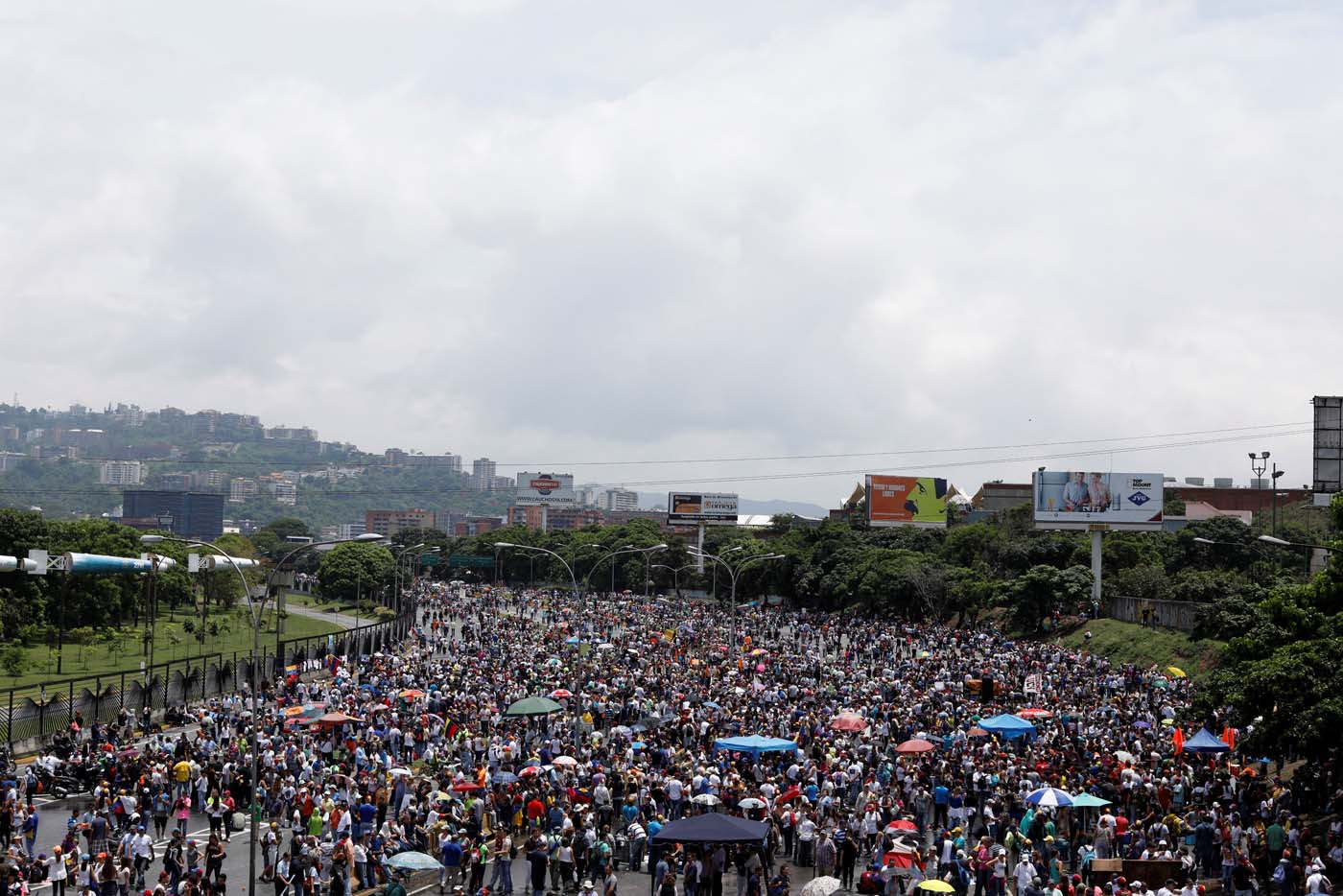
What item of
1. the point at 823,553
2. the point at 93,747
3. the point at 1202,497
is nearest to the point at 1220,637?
the point at 93,747

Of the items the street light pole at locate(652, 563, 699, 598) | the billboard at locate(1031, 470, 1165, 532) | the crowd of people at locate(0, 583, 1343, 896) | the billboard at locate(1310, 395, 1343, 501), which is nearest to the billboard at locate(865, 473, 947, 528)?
the street light pole at locate(652, 563, 699, 598)

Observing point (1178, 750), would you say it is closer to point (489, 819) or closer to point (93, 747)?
point (489, 819)

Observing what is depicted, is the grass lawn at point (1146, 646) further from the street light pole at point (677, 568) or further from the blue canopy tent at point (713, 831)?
the street light pole at point (677, 568)

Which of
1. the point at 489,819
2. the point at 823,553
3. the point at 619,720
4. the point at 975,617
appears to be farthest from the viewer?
the point at 823,553

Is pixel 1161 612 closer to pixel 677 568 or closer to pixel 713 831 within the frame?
pixel 713 831

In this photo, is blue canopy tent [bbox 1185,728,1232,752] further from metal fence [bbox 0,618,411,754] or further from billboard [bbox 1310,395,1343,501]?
billboard [bbox 1310,395,1343,501]

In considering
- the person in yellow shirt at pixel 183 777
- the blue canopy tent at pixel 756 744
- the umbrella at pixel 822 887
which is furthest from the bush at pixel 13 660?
the umbrella at pixel 822 887

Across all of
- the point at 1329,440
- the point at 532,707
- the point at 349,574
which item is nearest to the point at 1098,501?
the point at 1329,440
